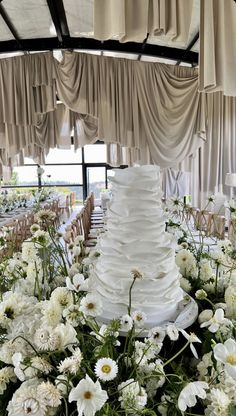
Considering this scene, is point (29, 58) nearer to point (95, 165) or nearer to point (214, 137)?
point (214, 137)

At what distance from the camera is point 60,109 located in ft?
24.0

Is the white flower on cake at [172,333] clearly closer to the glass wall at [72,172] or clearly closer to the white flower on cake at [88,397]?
the white flower on cake at [88,397]

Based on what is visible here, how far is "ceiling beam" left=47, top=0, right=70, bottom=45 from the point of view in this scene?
4.09 meters

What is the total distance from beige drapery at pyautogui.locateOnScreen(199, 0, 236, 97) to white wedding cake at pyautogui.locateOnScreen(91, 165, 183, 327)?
1403 mm

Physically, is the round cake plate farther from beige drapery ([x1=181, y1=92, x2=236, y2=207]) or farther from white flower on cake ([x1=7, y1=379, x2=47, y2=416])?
beige drapery ([x1=181, y1=92, x2=236, y2=207])

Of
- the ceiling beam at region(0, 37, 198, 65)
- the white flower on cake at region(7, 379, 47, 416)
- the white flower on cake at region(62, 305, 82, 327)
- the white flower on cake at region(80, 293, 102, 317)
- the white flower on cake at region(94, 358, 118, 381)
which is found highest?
the ceiling beam at region(0, 37, 198, 65)

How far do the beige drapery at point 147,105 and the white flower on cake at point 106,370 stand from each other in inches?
196

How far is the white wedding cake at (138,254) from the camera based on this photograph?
896 mm

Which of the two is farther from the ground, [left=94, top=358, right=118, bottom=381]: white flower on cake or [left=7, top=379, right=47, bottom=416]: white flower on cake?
[left=94, top=358, right=118, bottom=381]: white flower on cake

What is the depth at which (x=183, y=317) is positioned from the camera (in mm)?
912

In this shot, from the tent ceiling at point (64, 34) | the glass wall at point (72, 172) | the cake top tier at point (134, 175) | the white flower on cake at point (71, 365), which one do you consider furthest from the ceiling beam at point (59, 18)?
the glass wall at point (72, 172)

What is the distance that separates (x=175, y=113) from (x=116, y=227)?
489 cm

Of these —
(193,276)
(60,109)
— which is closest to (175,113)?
(60,109)

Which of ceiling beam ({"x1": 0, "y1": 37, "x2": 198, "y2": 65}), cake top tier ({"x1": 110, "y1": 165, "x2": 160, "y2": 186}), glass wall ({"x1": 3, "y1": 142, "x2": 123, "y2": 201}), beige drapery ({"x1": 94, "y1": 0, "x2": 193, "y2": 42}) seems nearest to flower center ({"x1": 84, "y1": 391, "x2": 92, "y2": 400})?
cake top tier ({"x1": 110, "y1": 165, "x2": 160, "y2": 186})
